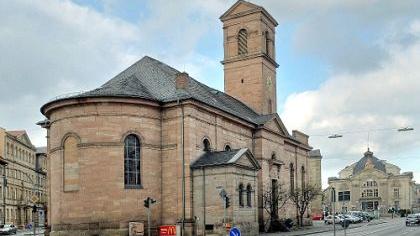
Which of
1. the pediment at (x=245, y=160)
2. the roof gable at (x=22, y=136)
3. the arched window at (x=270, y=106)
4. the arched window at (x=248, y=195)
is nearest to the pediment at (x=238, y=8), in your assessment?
the arched window at (x=270, y=106)

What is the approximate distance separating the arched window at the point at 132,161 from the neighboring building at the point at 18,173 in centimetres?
4491

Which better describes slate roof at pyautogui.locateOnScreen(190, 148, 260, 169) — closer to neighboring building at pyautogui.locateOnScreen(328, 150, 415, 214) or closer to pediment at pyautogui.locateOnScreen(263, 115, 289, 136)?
pediment at pyautogui.locateOnScreen(263, 115, 289, 136)

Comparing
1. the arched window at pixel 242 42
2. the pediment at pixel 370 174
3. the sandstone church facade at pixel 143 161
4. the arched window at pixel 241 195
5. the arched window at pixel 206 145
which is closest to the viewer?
the sandstone church facade at pixel 143 161

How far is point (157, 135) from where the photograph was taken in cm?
4291

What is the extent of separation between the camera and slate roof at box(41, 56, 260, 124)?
41969 mm

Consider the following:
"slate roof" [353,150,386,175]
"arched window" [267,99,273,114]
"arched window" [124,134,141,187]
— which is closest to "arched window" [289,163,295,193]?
"arched window" [267,99,273,114]

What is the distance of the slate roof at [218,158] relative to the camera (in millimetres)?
41688

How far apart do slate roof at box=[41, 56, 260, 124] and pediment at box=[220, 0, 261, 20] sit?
1193cm

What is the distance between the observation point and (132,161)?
4131 centimetres

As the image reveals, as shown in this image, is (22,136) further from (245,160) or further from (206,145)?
(245,160)

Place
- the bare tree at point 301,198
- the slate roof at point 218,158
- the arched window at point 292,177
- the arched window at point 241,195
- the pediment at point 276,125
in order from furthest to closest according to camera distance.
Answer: the arched window at point 292,177, the bare tree at point 301,198, the pediment at point 276,125, the arched window at point 241,195, the slate roof at point 218,158

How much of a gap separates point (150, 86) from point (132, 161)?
6.91 meters

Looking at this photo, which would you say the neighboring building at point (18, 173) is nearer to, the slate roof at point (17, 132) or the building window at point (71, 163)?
the slate roof at point (17, 132)

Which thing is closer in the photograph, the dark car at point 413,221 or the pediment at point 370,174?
the dark car at point 413,221
